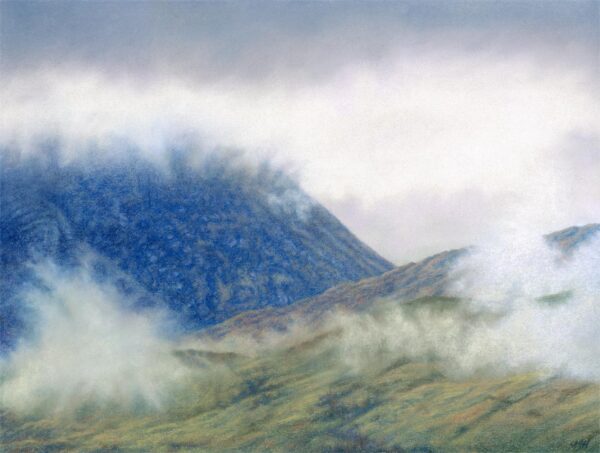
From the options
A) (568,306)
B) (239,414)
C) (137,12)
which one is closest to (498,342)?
(568,306)

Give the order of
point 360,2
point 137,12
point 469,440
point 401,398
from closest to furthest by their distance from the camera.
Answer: point 360,2, point 137,12, point 469,440, point 401,398

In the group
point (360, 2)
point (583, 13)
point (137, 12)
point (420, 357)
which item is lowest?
point (420, 357)

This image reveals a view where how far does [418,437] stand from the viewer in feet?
452

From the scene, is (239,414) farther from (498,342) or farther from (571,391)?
(571,391)

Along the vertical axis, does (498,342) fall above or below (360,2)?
below

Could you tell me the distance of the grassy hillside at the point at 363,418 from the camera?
5217 inches

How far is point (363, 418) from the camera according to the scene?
153500mm

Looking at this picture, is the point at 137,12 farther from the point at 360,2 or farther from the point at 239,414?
the point at 239,414

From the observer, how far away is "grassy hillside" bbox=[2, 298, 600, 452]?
13250 cm

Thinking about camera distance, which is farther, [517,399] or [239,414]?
[239,414]

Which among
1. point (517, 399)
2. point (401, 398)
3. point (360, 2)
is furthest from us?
point (401, 398)

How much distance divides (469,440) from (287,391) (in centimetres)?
6216

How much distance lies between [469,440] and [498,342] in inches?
1643

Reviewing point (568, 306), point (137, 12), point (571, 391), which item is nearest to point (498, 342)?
point (568, 306)
